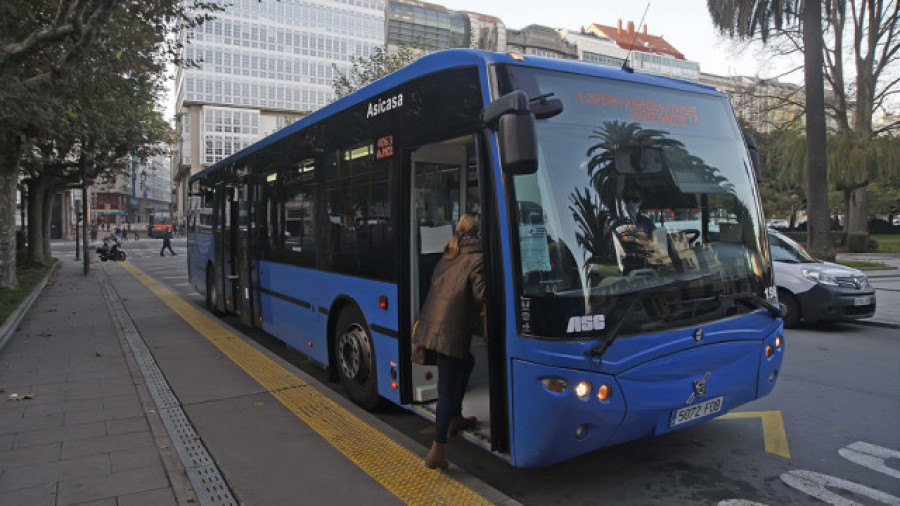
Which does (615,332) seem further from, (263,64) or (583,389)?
(263,64)

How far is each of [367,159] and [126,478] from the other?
3.05 metres

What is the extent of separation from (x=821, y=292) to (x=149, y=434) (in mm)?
9359

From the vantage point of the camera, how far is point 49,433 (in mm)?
4770

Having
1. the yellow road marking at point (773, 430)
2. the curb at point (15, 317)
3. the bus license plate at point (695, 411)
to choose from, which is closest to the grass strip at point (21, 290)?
the curb at point (15, 317)

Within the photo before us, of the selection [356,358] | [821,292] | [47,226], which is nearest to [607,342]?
[356,358]

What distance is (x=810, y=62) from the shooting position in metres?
15.8

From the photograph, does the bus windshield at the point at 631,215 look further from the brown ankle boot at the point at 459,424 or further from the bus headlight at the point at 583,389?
the brown ankle boot at the point at 459,424

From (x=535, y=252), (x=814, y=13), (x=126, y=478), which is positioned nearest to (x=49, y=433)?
(x=126, y=478)

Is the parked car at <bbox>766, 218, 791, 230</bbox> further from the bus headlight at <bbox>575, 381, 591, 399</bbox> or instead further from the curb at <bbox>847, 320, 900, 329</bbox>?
the bus headlight at <bbox>575, 381, 591, 399</bbox>

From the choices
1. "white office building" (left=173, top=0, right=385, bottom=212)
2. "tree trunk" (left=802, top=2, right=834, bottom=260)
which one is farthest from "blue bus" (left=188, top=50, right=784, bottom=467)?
"white office building" (left=173, top=0, right=385, bottom=212)

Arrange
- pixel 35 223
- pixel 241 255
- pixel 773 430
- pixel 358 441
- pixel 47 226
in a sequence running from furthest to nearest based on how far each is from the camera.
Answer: pixel 47 226 < pixel 35 223 < pixel 241 255 < pixel 773 430 < pixel 358 441

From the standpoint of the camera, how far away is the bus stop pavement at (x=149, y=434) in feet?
12.2

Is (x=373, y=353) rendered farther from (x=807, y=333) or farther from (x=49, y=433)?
(x=807, y=333)

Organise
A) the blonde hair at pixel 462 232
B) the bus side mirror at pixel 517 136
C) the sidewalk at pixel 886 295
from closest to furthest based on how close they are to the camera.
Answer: the bus side mirror at pixel 517 136, the blonde hair at pixel 462 232, the sidewalk at pixel 886 295
